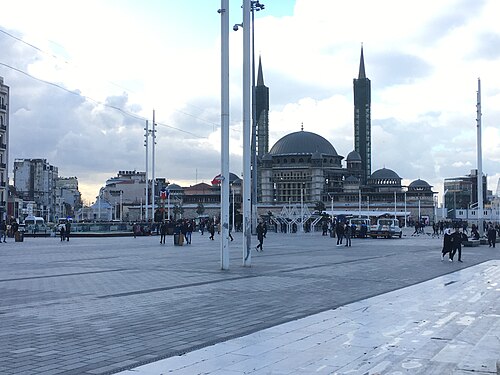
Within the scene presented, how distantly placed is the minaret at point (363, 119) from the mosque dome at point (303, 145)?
11.8 meters

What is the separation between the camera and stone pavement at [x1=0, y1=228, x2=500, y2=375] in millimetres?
7719

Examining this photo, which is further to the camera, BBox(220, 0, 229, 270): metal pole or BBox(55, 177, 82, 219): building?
BBox(55, 177, 82, 219): building

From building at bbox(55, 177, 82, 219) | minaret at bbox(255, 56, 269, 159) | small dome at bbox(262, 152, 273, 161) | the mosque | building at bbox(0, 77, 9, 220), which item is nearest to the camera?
building at bbox(0, 77, 9, 220)

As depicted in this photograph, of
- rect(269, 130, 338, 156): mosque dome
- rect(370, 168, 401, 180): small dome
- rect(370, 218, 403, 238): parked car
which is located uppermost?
rect(269, 130, 338, 156): mosque dome

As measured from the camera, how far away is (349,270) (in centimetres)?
1927

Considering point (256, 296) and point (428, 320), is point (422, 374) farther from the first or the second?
point (256, 296)

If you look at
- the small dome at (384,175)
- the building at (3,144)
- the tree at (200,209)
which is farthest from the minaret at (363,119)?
the building at (3,144)

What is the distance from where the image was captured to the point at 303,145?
5551 inches

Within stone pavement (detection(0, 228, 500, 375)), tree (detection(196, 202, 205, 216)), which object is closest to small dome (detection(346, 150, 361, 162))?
tree (detection(196, 202, 205, 216))

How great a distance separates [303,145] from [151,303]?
13043cm

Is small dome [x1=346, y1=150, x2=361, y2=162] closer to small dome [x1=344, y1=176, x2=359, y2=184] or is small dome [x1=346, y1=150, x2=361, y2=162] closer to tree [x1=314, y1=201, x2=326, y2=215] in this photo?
small dome [x1=344, y1=176, x2=359, y2=184]

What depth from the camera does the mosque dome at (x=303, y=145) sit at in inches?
5507

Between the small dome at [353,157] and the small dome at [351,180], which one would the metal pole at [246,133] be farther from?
the small dome at [353,157]

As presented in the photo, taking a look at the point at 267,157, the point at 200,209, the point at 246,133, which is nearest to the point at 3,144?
the point at 246,133
